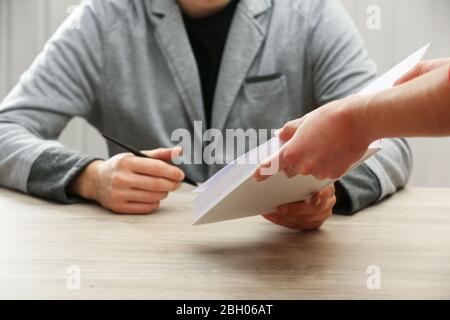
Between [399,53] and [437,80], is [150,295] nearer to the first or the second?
[437,80]

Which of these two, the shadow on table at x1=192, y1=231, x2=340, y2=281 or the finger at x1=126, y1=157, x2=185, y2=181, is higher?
the shadow on table at x1=192, y1=231, x2=340, y2=281

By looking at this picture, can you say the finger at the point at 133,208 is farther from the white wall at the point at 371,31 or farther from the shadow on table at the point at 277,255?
the white wall at the point at 371,31

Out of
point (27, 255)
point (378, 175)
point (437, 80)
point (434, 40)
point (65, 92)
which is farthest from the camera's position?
point (434, 40)

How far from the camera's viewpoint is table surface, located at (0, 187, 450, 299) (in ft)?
1.82

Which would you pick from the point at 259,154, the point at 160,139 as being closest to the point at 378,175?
the point at 259,154

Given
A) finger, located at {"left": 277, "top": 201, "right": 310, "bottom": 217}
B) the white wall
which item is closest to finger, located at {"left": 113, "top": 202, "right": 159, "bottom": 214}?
finger, located at {"left": 277, "top": 201, "right": 310, "bottom": 217}

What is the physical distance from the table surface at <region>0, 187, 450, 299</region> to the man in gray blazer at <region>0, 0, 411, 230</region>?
0.39 m

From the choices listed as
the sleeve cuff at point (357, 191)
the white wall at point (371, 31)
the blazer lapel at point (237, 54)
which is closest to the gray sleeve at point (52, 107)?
the blazer lapel at point (237, 54)

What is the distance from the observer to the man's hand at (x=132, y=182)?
35.5 inches

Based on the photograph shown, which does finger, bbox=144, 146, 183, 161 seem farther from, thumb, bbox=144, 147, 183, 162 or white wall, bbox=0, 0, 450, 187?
white wall, bbox=0, 0, 450, 187

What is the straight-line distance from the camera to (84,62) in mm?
1318

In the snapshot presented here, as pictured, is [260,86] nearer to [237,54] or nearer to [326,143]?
[237,54]

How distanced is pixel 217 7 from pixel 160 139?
1.05 feet

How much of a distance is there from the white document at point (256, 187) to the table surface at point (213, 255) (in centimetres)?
4
